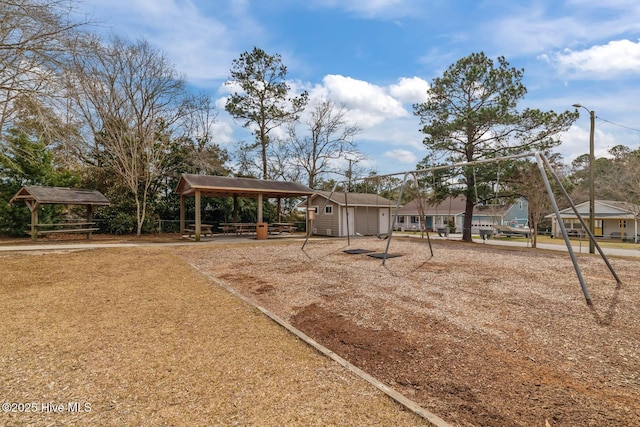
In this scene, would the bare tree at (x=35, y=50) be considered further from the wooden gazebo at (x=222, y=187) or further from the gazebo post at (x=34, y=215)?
the gazebo post at (x=34, y=215)

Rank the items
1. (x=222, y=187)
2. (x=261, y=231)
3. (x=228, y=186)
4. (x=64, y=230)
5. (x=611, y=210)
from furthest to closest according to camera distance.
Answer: (x=611, y=210) < (x=261, y=231) < (x=228, y=186) < (x=222, y=187) < (x=64, y=230)

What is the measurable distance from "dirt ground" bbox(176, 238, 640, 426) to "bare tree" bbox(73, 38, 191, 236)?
40.7ft

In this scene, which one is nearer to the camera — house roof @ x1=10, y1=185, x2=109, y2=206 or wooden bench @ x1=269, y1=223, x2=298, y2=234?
house roof @ x1=10, y1=185, x2=109, y2=206

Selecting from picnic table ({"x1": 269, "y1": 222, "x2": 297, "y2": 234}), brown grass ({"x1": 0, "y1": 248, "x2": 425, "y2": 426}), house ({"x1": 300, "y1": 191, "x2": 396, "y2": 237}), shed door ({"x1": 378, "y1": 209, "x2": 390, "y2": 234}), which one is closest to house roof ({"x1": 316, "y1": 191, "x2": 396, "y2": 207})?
house ({"x1": 300, "y1": 191, "x2": 396, "y2": 237})

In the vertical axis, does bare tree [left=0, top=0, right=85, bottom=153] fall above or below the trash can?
above

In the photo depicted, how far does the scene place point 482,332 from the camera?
12.5 ft

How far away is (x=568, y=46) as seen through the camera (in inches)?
336

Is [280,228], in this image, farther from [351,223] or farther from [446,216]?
[446,216]

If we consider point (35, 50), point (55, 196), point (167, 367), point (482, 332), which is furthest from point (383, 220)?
point (167, 367)

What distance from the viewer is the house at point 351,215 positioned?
2031 cm

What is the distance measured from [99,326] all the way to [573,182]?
18.9 m

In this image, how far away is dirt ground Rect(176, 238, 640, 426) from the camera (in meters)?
2.43

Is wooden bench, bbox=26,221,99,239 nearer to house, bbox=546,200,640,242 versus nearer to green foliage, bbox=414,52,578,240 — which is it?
green foliage, bbox=414,52,578,240

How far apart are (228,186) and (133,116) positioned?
740 centimetres
